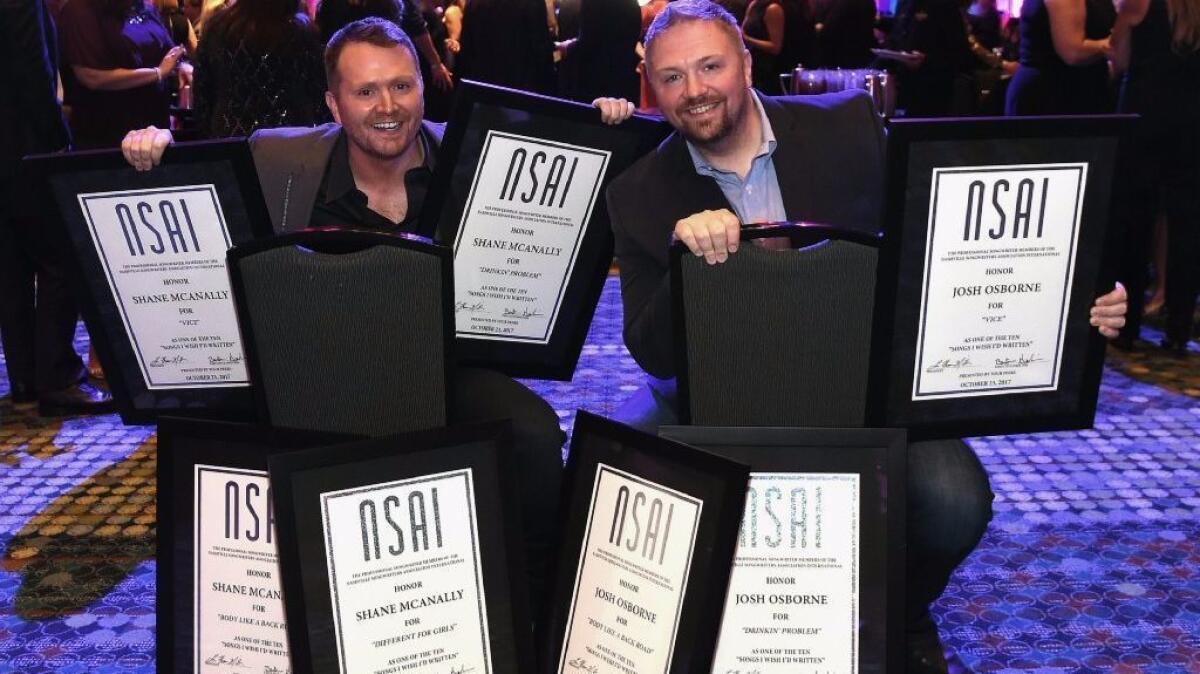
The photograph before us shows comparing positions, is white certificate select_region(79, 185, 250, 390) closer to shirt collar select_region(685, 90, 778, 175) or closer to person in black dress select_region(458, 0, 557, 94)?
shirt collar select_region(685, 90, 778, 175)

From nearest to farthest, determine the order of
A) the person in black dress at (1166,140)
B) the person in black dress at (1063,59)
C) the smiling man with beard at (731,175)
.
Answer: the smiling man with beard at (731,175) < the person in black dress at (1166,140) < the person in black dress at (1063,59)

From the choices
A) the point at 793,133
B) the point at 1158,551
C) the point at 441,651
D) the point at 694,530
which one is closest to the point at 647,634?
the point at 694,530

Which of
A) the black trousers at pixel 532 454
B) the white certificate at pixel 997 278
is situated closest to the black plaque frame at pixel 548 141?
the black trousers at pixel 532 454

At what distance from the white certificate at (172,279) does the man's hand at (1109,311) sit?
55.2 inches

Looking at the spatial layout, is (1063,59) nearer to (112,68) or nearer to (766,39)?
(766,39)

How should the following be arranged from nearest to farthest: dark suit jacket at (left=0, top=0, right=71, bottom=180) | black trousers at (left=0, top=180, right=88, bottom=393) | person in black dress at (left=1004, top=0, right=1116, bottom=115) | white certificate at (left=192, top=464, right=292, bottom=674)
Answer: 1. white certificate at (left=192, top=464, right=292, bottom=674)
2. dark suit jacket at (left=0, top=0, right=71, bottom=180)
3. black trousers at (left=0, top=180, right=88, bottom=393)
4. person in black dress at (left=1004, top=0, right=1116, bottom=115)

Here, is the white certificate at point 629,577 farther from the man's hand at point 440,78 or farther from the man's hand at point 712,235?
the man's hand at point 440,78

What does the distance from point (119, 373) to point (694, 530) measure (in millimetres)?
1121

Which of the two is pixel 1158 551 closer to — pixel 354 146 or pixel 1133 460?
pixel 1133 460

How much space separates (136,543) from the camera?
9.61ft
